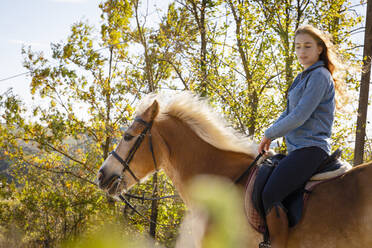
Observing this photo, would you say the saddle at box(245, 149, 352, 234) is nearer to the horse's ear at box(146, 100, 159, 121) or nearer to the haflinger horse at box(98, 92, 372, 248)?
the haflinger horse at box(98, 92, 372, 248)

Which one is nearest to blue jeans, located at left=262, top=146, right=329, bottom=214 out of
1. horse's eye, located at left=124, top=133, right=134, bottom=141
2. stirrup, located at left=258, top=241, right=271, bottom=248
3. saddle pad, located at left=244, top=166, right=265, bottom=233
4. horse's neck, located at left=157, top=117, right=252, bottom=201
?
saddle pad, located at left=244, top=166, right=265, bottom=233

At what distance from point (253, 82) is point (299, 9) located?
7.09ft

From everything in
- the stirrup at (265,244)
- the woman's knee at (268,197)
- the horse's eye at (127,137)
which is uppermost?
the horse's eye at (127,137)

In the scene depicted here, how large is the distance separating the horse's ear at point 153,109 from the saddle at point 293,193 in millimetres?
1138

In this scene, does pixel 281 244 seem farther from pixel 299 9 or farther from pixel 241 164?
pixel 299 9

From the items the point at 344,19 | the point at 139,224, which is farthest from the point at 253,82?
the point at 139,224

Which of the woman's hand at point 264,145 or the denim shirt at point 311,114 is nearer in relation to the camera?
the denim shirt at point 311,114

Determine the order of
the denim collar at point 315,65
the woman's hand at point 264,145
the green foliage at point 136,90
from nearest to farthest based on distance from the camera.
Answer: the denim collar at point 315,65, the woman's hand at point 264,145, the green foliage at point 136,90

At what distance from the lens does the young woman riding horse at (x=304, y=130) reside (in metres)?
2.34

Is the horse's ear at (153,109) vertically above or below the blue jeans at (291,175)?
above

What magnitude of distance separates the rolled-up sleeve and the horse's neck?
0.59 m

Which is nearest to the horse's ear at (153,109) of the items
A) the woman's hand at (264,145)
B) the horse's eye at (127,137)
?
the horse's eye at (127,137)

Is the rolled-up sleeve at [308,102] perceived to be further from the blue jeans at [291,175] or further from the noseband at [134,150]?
the noseband at [134,150]

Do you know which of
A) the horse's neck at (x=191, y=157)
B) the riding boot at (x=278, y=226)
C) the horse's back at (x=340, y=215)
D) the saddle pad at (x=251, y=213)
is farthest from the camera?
the horse's neck at (x=191, y=157)
